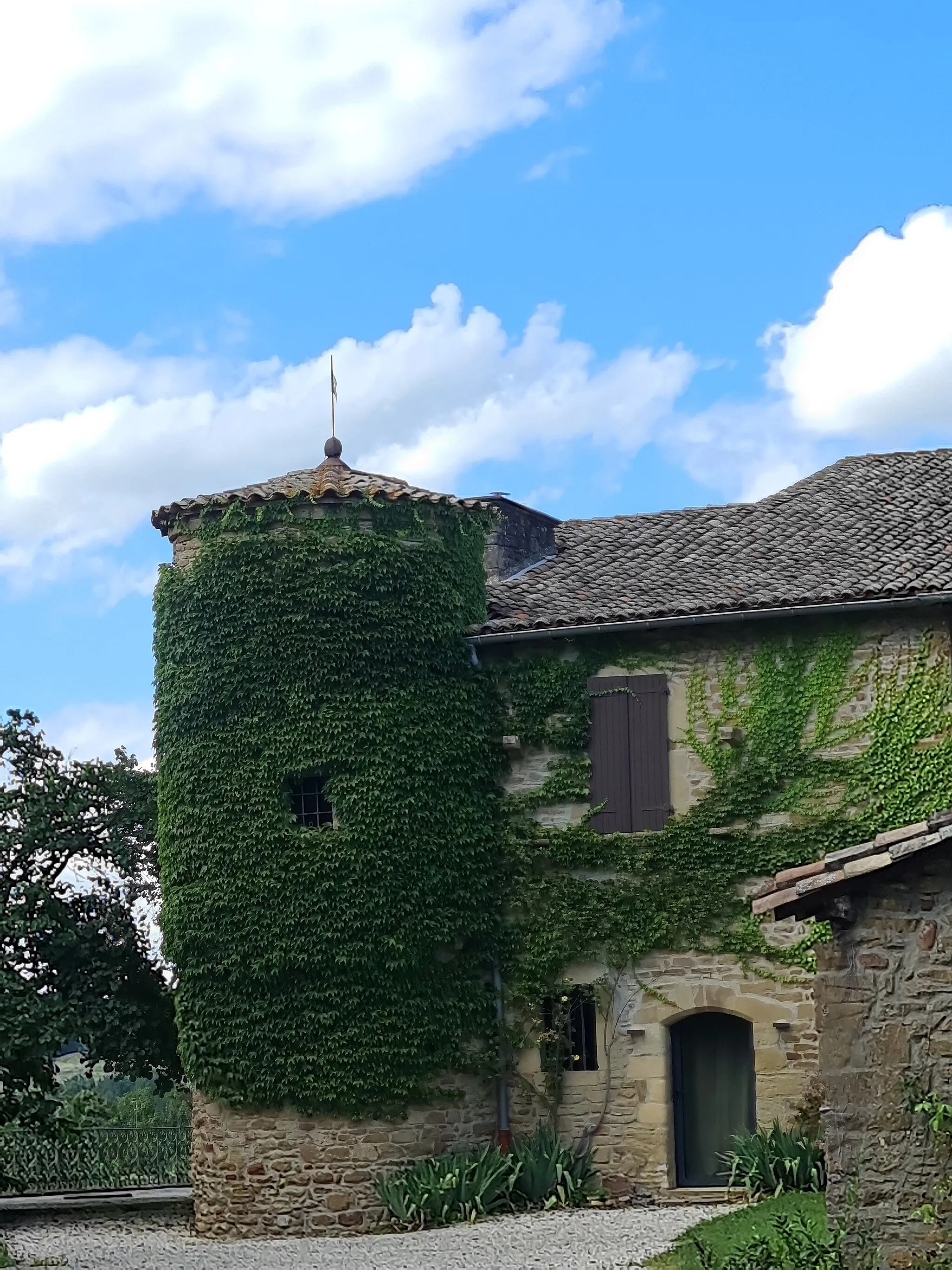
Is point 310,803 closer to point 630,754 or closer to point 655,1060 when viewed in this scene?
point 630,754

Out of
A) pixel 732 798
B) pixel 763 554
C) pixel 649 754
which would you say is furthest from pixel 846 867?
pixel 763 554

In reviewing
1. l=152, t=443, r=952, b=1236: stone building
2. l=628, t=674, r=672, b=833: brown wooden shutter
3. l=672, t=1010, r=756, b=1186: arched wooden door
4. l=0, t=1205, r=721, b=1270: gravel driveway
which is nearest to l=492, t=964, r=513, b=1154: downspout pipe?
l=152, t=443, r=952, b=1236: stone building

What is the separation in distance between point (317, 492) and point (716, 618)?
404cm

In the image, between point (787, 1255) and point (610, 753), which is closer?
point (787, 1255)

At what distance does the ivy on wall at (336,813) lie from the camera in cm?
1680

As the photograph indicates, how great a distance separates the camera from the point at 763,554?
61.5 feet

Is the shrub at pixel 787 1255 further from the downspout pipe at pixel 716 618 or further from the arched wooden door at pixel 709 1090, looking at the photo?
the downspout pipe at pixel 716 618

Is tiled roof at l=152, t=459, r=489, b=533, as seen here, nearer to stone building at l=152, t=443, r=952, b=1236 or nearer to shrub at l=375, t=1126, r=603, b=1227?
stone building at l=152, t=443, r=952, b=1236

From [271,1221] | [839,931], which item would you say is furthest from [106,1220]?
[839,931]

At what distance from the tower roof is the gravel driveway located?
687 cm

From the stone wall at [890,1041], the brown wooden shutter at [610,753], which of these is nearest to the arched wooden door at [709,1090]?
the brown wooden shutter at [610,753]

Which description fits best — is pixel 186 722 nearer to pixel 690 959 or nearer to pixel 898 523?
pixel 690 959

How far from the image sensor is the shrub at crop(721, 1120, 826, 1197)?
616 inches

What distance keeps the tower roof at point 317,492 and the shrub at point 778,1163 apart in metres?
6.79
